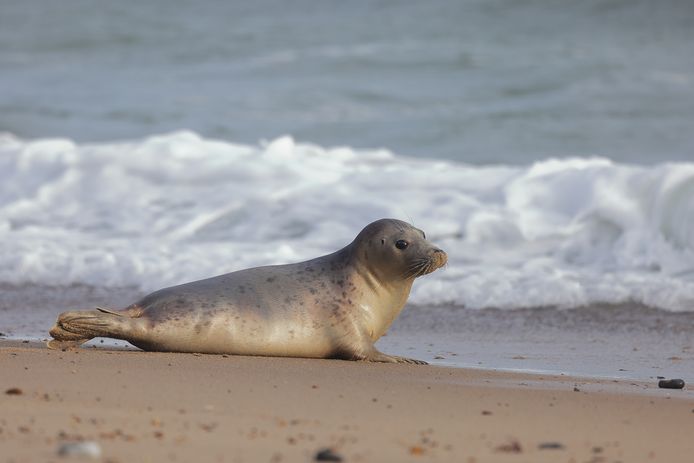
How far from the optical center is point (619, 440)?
12.2 feet

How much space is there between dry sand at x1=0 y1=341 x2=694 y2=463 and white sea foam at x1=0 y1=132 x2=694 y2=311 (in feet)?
9.03

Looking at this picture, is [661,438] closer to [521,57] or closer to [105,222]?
[105,222]

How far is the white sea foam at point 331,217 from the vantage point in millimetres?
8195

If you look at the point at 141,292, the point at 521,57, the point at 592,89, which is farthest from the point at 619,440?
the point at 521,57

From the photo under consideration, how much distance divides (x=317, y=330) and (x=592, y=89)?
39.4 feet

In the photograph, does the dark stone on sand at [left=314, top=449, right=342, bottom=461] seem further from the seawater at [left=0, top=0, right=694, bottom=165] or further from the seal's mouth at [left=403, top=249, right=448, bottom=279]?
the seawater at [left=0, top=0, right=694, bottom=165]

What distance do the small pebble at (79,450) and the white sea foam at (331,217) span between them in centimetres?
455

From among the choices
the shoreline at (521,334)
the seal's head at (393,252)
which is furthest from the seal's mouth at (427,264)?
the shoreline at (521,334)

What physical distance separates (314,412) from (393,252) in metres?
1.91

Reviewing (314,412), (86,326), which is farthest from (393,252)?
(314,412)

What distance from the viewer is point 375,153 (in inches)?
519

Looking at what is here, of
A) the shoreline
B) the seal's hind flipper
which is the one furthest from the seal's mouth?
the seal's hind flipper

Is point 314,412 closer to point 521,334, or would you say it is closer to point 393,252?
point 393,252

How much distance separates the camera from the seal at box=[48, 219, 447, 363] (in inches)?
212
